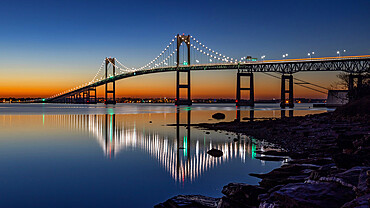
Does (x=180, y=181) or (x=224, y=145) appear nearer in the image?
(x=180, y=181)

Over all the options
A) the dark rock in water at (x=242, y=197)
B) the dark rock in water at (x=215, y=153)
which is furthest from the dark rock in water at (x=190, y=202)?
the dark rock in water at (x=215, y=153)

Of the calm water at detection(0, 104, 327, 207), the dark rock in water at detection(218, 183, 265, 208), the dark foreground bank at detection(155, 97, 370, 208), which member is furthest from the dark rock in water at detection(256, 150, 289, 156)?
the dark rock in water at detection(218, 183, 265, 208)

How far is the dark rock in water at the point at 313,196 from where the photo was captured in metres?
3.61

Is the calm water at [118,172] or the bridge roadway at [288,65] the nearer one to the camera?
the calm water at [118,172]

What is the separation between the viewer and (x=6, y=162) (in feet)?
30.8

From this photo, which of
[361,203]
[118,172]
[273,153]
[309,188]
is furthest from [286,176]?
[118,172]

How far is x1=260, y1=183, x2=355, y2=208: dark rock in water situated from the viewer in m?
3.61

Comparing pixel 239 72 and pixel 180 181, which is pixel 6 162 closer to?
pixel 180 181

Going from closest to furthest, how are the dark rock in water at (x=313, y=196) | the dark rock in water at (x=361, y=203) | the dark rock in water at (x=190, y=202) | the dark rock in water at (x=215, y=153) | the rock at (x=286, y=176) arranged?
the dark rock in water at (x=361, y=203) < the dark rock in water at (x=313, y=196) < the dark rock in water at (x=190, y=202) < the rock at (x=286, y=176) < the dark rock in water at (x=215, y=153)

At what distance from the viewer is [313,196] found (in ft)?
12.3

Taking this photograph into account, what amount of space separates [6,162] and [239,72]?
65.1 meters

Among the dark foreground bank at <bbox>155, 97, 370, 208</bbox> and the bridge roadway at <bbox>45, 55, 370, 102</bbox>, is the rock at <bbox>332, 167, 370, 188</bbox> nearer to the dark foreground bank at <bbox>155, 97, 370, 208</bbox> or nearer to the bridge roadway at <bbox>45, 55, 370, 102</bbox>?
the dark foreground bank at <bbox>155, 97, 370, 208</bbox>

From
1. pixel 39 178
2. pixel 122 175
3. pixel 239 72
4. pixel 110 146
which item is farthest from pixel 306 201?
pixel 239 72

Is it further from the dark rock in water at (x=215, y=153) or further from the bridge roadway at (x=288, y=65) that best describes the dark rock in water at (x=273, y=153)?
the bridge roadway at (x=288, y=65)
